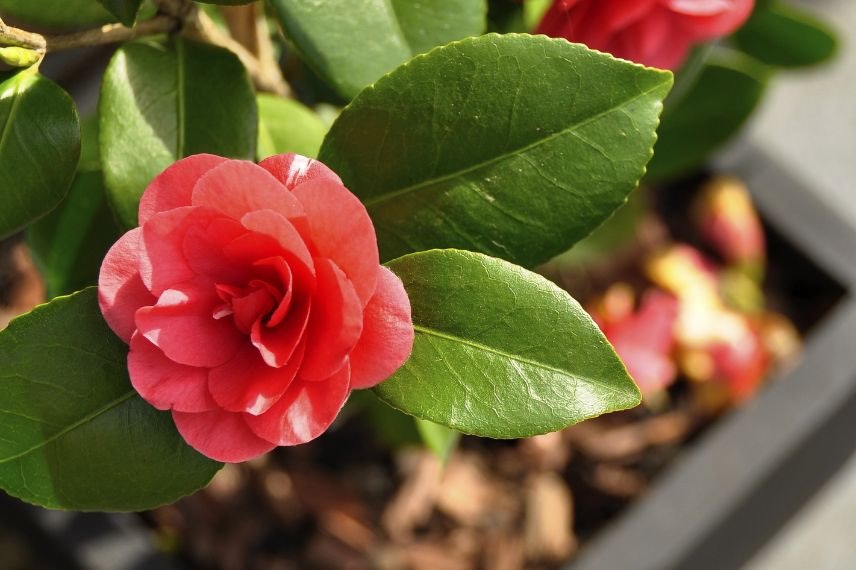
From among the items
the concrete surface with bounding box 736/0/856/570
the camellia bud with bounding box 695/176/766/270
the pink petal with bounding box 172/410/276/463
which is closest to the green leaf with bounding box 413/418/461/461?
the pink petal with bounding box 172/410/276/463

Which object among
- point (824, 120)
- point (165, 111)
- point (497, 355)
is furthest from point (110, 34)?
point (824, 120)

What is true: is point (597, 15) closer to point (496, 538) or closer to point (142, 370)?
point (142, 370)

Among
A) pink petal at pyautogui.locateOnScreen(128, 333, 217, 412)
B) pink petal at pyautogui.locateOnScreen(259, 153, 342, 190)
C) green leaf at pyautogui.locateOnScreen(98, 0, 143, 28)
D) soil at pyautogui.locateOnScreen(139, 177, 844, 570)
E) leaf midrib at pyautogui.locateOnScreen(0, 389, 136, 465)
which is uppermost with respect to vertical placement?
green leaf at pyautogui.locateOnScreen(98, 0, 143, 28)

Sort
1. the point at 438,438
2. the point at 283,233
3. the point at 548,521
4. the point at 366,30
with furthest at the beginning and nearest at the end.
Answer: the point at 548,521 < the point at 438,438 < the point at 366,30 < the point at 283,233

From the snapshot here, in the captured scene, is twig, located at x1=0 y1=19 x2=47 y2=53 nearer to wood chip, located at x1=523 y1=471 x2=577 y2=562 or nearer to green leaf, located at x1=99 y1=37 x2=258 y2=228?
green leaf, located at x1=99 y1=37 x2=258 y2=228

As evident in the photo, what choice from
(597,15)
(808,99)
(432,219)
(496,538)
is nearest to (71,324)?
(432,219)

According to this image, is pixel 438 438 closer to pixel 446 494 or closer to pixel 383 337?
pixel 383 337
